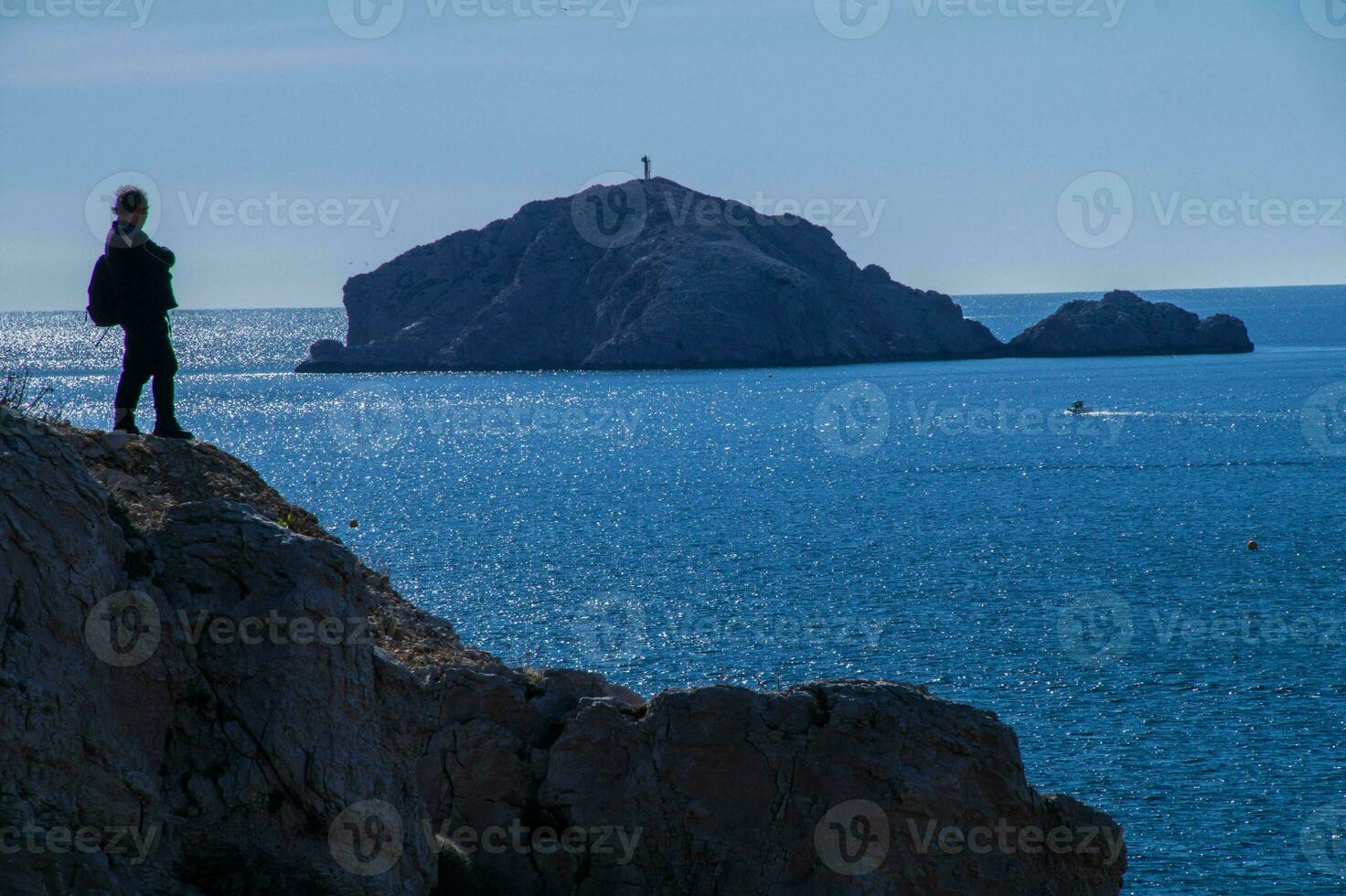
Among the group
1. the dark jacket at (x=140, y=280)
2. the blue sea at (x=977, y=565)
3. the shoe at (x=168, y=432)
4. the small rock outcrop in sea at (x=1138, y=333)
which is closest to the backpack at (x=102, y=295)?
the dark jacket at (x=140, y=280)

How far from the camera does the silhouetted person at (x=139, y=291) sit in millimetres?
12258

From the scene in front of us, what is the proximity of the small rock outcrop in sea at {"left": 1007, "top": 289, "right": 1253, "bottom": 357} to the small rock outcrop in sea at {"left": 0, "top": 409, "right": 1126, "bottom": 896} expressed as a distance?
19055cm

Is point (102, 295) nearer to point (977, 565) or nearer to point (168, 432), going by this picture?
point (168, 432)

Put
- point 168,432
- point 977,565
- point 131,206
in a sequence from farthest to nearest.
→ point 977,565 < point 168,432 < point 131,206

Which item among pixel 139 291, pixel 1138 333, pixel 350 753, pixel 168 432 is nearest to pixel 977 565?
pixel 168 432

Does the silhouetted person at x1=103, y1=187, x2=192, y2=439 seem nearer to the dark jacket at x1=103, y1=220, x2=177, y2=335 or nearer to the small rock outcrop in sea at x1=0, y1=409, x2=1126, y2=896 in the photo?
the dark jacket at x1=103, y1=220, x2=177, y2=335

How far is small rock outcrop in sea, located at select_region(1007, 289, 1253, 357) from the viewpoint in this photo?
192 m

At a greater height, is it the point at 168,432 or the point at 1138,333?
the point at 1138,333

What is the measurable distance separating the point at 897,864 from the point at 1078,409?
→ 345ft

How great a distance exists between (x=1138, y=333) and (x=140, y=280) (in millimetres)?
194943

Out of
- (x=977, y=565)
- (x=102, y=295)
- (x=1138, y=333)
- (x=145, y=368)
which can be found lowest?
(x=977, y=565)

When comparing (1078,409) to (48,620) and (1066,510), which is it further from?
(48,620)

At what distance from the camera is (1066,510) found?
65125 mm

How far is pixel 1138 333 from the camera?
194625 mm
